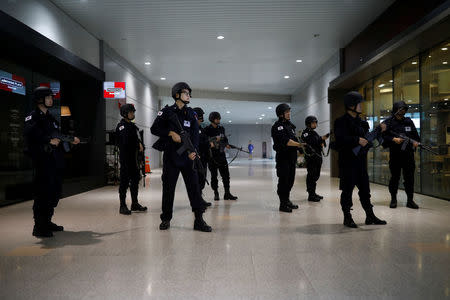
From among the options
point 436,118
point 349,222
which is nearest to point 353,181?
point 349,222

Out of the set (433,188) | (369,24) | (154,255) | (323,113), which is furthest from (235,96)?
(154,255)

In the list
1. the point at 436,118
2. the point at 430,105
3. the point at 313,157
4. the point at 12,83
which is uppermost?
the point at 12,83

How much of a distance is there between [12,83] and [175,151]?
4217mm

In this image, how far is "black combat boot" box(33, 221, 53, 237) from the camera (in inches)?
152

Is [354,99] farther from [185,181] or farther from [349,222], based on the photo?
[185,181]

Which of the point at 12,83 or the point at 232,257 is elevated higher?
the point at 12,83

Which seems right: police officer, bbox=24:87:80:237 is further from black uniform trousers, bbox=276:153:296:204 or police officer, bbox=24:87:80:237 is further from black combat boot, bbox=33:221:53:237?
black uniform trousers, bbox=276:153:296:204

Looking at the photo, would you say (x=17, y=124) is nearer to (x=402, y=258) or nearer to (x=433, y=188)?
(x=402, y=258)

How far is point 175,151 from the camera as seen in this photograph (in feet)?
13.3

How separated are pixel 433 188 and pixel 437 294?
5388 millimetres

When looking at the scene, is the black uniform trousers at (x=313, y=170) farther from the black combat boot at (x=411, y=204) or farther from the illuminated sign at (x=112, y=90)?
the illuminated sign at (x=112, y=90)

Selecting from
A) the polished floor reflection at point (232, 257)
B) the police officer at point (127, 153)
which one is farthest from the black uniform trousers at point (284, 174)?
the police officer at point (127, 153)

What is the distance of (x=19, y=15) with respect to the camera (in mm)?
5992

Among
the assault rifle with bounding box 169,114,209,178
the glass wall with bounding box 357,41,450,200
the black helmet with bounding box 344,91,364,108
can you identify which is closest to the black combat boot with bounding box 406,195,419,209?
the glass wall with bounding box 357,41,450,200
